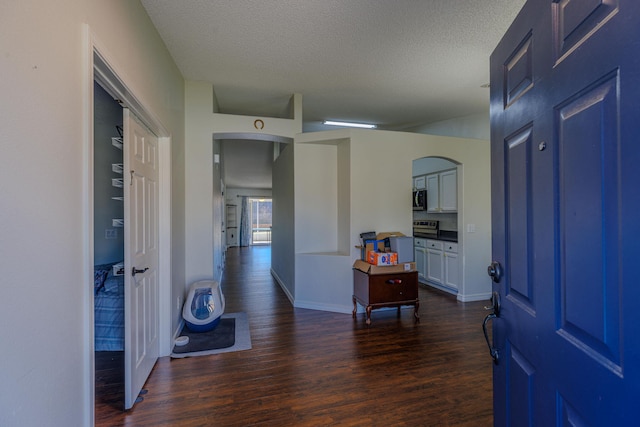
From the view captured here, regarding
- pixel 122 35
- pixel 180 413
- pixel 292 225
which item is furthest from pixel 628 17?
pixel 292 225

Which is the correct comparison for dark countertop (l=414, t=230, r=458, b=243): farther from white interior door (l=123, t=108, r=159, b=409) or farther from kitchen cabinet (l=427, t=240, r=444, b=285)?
white interior door (l=123, t=108, r=159, b=409)

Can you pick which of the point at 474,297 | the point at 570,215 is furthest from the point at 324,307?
the point at 570,215

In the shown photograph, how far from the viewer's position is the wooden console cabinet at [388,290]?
11.4 ft

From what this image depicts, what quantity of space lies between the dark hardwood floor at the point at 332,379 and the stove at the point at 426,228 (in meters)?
1.86

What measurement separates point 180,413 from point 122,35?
2374 mm

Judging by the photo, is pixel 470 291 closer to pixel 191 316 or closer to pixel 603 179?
pixel 191 316

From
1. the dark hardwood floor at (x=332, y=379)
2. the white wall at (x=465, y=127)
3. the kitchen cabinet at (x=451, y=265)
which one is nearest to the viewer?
the dark hardwood floor at (x=332, y=379)

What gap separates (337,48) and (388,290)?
2695mm

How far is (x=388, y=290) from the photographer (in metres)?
3.51

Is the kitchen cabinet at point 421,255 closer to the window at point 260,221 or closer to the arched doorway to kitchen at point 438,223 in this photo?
the arched doorway to kitchen at point 438,223

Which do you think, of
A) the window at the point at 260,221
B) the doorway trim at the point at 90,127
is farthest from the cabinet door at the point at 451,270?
the window at the point at 260,221

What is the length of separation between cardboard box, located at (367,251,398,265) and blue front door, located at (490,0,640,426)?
239 cm

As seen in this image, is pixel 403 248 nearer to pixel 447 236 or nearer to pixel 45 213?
pixel 447 236

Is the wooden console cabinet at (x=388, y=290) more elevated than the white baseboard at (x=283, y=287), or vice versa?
the wooden console cabinet at (x=388, y=290)
